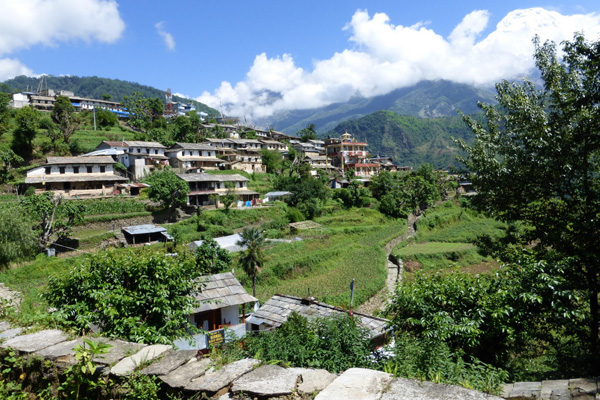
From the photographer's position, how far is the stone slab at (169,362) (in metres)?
4.09

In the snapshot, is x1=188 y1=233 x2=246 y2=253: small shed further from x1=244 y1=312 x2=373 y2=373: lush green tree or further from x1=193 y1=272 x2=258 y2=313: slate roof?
x1=244 y1=312 x2=373 y2=373: lush green tree

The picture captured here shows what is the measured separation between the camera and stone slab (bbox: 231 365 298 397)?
3.54 metres

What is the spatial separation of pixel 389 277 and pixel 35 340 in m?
35.7

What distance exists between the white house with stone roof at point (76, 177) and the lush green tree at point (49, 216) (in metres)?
10.2

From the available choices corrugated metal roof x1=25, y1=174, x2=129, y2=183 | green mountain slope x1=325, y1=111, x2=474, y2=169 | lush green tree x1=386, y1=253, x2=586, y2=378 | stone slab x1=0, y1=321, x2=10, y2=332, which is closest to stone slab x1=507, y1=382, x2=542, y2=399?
lush green tree x1=386, y1=253, x2=586, y2=378

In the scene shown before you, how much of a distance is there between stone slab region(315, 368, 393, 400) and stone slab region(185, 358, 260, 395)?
1.05 m

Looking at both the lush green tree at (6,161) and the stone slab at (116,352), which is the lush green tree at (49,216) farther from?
the stone slab at (116,352)

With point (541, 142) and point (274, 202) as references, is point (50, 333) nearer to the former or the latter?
point (541, 142)

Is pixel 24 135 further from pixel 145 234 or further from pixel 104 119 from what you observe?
pixel 145 234

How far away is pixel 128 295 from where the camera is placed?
24.3 ft

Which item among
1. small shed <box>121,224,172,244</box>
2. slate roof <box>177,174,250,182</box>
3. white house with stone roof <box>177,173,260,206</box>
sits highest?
slate roof <box>177,174,250,182</box>

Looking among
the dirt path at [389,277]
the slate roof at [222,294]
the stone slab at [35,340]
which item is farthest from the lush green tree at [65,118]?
the stone slab at [35,340]

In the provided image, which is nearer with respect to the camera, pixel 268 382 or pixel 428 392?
pixel 428 392

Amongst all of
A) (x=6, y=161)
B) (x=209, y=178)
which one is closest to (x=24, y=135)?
(x=6, y=161)
